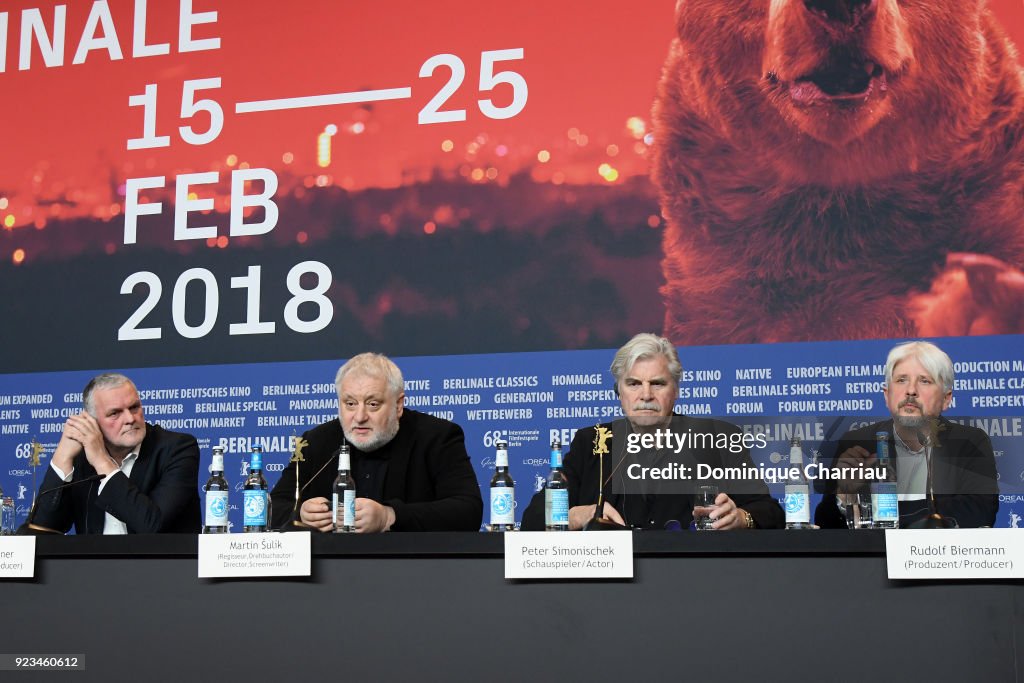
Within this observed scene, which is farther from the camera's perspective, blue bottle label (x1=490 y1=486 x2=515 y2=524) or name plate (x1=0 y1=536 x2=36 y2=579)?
blue bottle label (x1=490 y1=486 x2=515 y2=524)

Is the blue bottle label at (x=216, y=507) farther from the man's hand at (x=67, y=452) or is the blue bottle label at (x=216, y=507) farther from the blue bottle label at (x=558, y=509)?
the man's hand at (x=67, y=452)

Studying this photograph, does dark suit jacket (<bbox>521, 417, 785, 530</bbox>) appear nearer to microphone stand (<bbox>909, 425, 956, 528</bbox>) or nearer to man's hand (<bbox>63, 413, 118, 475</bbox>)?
microphone stand (<bbox>909, 425, 956, 528</bbox>)

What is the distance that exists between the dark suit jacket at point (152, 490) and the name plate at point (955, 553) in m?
1.94

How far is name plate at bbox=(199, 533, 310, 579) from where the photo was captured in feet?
7.23

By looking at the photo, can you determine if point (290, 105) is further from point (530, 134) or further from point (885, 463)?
point (885, 463)

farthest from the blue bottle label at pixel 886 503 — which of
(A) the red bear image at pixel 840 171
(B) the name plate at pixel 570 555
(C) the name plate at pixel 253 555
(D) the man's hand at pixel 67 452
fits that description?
(D) the man's hand at pixel 67 452

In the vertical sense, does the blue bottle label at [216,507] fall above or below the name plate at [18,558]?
above

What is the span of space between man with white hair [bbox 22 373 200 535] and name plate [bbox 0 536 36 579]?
65cm

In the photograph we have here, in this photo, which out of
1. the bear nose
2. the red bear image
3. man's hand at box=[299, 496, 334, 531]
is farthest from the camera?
the bear nose

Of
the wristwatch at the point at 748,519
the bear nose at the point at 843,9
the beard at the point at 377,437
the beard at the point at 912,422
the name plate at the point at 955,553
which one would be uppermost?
the bear nose at the point at 843,9

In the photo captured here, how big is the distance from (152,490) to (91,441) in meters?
0.26

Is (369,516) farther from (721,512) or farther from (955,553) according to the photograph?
(955,553)

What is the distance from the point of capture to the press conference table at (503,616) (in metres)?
1.94

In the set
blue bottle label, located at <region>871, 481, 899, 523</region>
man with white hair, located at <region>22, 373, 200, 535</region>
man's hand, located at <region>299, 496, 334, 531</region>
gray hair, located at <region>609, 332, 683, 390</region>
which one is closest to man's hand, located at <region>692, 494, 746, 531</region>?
blue bottle label, located at <region>871, 481, 899, 523</region>
